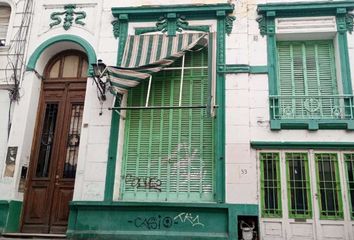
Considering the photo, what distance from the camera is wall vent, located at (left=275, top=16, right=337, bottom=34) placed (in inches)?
354

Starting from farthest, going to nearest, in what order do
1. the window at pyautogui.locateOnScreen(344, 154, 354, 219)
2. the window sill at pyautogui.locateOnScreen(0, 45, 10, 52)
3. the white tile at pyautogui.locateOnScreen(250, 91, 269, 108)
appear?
the window sill at pyautogui.locateOnScreen(0, 45, 10, 52), the white tile at pyautogui.locateOnScreen(250, 91, 269, 108), the window at pyautogui.locateOnScreen(344, 154, 354, 219)

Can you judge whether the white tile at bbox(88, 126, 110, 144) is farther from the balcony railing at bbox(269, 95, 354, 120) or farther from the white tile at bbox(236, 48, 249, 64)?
the balcony railing at bbox(269, 95, 354, 120)

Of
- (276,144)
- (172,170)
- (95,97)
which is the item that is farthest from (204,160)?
(95,97)

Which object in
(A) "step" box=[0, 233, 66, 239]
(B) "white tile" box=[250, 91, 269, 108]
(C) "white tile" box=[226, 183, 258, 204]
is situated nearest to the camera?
(C) "white tile" box=[226, 183, 258, 204]

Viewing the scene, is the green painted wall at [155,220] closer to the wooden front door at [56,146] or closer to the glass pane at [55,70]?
the wooden front door at [56,146]

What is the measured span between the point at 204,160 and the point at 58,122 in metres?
3.94

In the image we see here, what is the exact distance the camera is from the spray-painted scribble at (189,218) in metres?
8.00

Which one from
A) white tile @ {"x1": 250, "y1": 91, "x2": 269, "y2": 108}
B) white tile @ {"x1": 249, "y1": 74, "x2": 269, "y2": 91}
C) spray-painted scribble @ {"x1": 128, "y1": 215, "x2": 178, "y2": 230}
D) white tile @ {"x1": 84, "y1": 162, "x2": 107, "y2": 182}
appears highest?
white tile @ {"x1": 249, "y1": 74, "x2": 269, "y2": 91}

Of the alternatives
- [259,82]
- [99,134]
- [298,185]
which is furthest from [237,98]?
[99,134]

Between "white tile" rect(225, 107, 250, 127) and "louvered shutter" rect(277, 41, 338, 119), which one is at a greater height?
"louvered shutter" rect(277, 41, 338, 119)

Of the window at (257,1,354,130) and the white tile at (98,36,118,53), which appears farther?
the white tile at (98,36,118,53)

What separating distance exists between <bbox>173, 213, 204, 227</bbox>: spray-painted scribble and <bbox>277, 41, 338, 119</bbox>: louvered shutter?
305 centimetres

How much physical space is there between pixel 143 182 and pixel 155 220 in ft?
3.01

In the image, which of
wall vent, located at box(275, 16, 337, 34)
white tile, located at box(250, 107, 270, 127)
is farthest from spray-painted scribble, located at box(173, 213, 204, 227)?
wall vent, located at box(275, 16, 337, 34)
